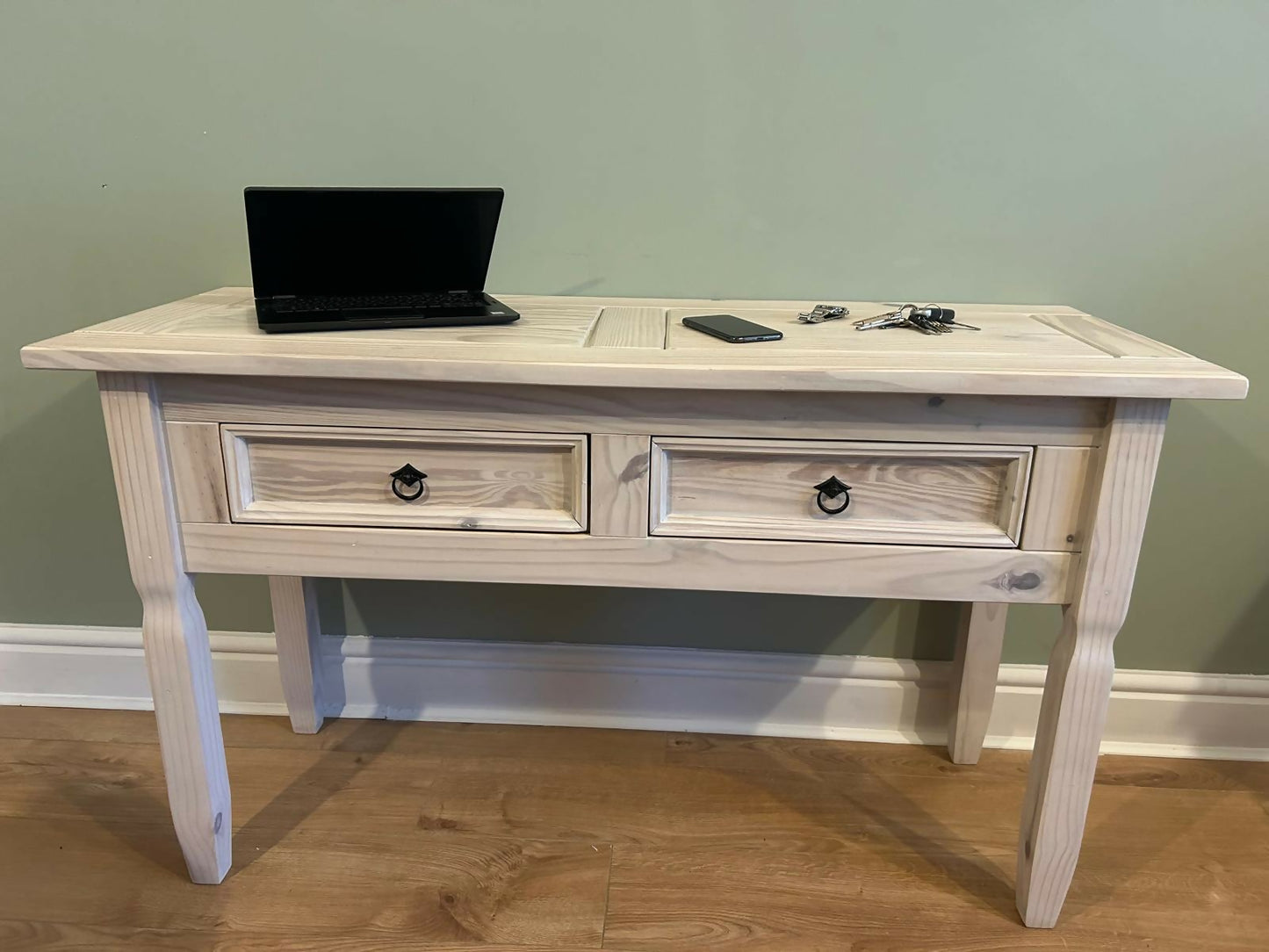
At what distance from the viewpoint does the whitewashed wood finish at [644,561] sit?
938 mm

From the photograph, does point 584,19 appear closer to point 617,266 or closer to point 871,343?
point 617,266

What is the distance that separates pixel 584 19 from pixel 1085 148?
66 centimetres

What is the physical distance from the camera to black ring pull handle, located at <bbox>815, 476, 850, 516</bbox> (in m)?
0.92

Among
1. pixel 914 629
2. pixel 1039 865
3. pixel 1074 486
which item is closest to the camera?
pixel 1074 486

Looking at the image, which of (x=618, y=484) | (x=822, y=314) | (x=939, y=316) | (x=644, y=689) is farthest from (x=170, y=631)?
(x=939, y=316)

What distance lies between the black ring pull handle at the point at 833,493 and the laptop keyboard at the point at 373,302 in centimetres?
44

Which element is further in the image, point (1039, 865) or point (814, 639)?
point (814, 639)

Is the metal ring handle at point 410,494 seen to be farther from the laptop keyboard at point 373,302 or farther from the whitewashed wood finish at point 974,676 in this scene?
the whitewashed wood finish at point 974,676

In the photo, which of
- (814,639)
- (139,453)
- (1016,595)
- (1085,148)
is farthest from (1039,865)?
(139,453)

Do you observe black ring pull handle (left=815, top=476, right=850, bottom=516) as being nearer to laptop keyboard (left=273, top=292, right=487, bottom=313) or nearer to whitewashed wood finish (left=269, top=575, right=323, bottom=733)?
laptop keyboard (left=273, top=292, right=487, bottom=313)

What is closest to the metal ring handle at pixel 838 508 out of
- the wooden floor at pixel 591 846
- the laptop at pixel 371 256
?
the laptop at pixel 371 256

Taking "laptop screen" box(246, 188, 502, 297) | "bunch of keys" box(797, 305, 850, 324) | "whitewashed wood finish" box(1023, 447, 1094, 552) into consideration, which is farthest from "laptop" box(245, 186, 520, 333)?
"whitewashed wood finish" box(1023, 447, 1094, 552)

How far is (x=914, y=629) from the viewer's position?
1.39 m

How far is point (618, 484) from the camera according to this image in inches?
36.6
